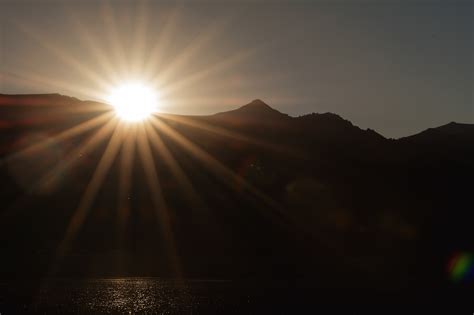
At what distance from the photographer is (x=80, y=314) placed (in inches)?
2103

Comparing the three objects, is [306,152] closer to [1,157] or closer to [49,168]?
[49,168]

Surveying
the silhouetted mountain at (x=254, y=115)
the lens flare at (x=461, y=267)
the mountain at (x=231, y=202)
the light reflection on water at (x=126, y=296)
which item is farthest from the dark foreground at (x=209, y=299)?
the silhouetted mountain at (x=254, y=115)

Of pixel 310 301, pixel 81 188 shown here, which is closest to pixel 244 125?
pixel 81 188

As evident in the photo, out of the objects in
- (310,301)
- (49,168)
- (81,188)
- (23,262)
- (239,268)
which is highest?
(49,168)

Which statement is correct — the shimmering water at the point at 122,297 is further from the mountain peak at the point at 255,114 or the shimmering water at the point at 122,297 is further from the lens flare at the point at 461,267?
the mountain peak at the point at 255,114

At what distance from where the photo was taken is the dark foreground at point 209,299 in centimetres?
5775

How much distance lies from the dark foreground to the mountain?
34.4 feet

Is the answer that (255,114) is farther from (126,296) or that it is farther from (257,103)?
(126,296)

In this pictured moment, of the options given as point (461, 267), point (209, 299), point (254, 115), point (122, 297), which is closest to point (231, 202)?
point (461, 267)

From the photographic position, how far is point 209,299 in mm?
66062

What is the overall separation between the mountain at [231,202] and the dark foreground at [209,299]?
34.4 feet

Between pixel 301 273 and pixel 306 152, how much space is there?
49.8 m

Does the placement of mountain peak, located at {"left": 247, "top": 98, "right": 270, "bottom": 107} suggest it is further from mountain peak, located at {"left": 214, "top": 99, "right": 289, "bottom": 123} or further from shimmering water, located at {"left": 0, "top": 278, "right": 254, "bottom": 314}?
shimmering water, located at {"left": 0, "top": 278, "right": 254, "bottom": 314}

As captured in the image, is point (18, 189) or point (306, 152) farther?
point (306, 152)
